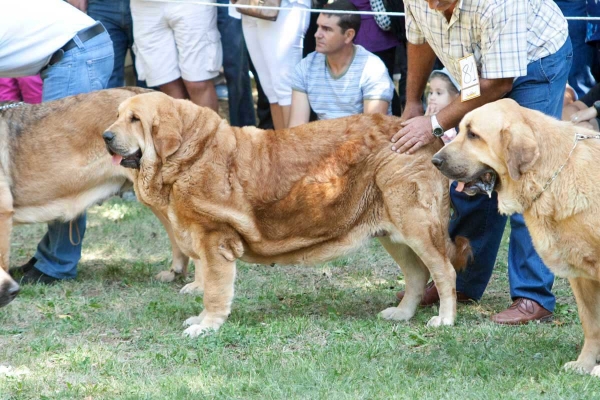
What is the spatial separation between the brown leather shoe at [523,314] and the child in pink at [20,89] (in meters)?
5.74

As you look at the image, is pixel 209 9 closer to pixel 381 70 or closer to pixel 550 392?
pixel 381 70

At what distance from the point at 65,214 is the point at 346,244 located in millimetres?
2359

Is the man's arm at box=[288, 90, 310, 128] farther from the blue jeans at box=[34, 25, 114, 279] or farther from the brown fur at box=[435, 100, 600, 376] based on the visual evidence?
the brown fur at box=[435, 100, 600, 376]

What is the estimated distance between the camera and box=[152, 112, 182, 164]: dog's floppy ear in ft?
18.0

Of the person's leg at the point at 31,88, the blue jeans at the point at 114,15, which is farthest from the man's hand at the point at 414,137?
the person's leg at the point at 31,88

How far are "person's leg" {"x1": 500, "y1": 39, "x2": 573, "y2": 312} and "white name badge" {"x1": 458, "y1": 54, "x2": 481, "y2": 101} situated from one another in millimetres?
413

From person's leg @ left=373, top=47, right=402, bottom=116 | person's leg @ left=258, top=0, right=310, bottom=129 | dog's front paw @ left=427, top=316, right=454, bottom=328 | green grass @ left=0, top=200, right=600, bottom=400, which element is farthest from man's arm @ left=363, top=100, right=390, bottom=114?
dog's front paw @ left=427, top=316, right=454, bottom=328

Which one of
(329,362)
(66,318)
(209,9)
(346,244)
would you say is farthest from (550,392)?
(209,9)

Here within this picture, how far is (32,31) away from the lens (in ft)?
21.4

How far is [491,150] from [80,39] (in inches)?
144

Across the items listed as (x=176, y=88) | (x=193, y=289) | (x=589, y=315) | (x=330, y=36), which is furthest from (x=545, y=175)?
(x=176, y=88)

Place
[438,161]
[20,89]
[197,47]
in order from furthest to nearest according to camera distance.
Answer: [20,89], [197,47], [438,161]

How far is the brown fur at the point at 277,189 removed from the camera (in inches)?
218

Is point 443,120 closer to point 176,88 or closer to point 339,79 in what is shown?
point 339,79
